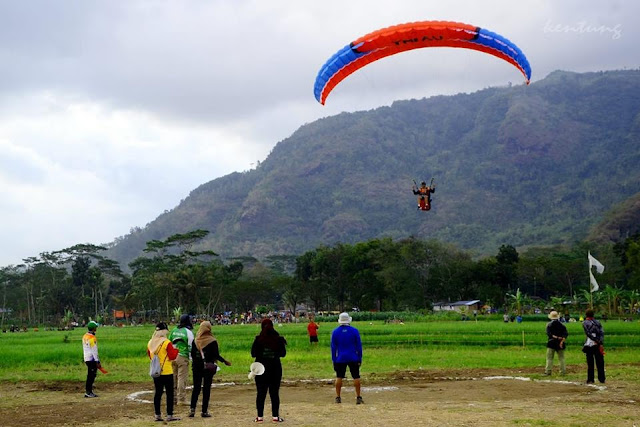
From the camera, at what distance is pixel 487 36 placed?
22.5 m

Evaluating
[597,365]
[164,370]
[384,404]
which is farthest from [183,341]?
[597,365]

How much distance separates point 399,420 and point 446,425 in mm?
894

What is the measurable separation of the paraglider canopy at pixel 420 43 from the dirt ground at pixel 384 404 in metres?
10.4

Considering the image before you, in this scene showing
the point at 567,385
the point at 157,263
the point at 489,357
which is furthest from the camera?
the point at 157,263

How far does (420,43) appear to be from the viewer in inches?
901

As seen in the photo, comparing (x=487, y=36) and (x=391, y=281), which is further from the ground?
(x=487, y=36)

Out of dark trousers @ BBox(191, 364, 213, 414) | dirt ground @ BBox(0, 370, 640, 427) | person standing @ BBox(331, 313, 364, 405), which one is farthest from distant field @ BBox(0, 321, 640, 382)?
dark trousers @ BBox(191, 364, 213, 414)

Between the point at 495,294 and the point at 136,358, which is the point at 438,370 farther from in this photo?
the point at 495,294

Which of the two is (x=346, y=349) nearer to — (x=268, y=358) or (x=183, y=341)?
(x=268, y=358)

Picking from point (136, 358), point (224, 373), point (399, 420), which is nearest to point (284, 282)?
point (136, 358)

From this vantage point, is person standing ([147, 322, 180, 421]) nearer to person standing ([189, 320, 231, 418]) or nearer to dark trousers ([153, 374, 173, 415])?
dark trousers ([153, 374, 173, 415])

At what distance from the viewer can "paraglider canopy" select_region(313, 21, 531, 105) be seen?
22281 millimetres

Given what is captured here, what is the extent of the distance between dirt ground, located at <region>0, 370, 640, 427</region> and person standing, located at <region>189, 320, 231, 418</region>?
0.34m

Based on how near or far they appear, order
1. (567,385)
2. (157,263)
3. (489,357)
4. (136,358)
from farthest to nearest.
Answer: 1. (157,263)
2. (136,358)
3. (489,357)
4. (567,385)
